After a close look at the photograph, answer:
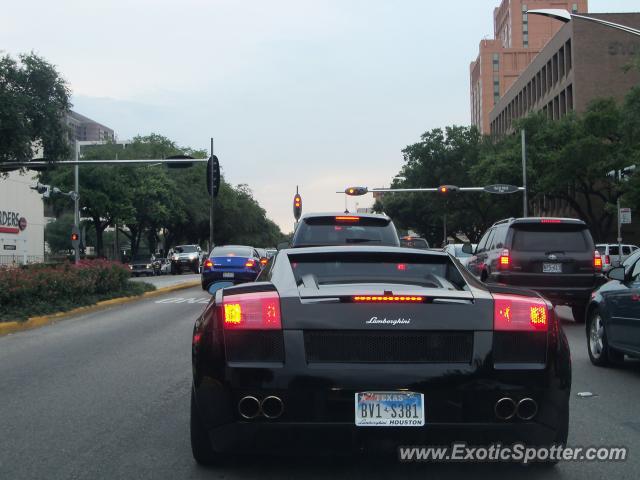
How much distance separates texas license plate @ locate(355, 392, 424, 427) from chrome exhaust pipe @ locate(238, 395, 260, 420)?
54 cm

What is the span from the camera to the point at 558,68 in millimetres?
63625

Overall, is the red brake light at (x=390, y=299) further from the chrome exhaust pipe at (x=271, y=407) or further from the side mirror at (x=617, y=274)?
the side mirror at (x=617, y=274)

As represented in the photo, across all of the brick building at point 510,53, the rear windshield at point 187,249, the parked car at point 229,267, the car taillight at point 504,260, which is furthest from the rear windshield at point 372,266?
the brick building at point 510,53

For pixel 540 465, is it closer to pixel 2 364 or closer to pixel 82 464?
pixel 82 464

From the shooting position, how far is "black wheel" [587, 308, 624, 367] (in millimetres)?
9000

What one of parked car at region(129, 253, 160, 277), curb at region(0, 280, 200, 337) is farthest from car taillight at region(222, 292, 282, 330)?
parked car at region(129, 253, 160, 277)

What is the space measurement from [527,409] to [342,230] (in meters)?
8.64

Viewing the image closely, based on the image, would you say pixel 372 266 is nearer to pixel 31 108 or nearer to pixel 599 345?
pixel 599 345

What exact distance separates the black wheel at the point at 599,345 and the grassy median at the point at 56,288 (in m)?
9.48

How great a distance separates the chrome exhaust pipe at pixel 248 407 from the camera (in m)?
4.23

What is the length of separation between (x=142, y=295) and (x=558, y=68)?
51262 millimetres

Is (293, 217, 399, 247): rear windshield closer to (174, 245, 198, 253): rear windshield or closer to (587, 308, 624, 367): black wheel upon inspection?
(587, 308, 624, 367): black wheel

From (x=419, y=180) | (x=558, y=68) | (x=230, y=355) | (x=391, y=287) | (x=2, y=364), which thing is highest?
(x=558, y=68)

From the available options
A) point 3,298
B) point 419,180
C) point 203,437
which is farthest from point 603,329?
point 419,180
